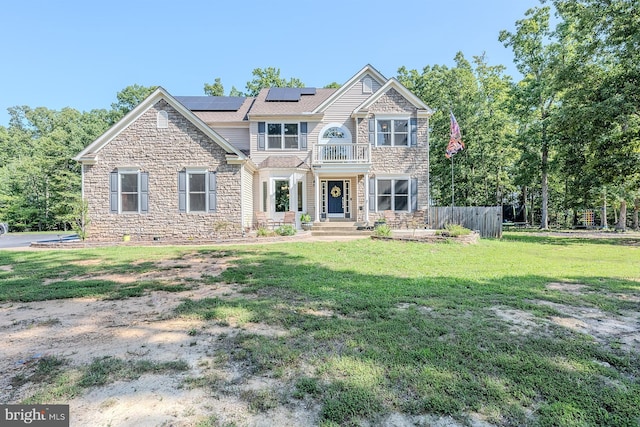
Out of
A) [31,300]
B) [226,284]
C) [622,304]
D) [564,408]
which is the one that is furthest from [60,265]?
[622,304]

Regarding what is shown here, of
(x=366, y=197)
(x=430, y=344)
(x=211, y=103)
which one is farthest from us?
(x=211, y=103)

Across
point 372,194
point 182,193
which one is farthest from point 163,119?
point 372,194

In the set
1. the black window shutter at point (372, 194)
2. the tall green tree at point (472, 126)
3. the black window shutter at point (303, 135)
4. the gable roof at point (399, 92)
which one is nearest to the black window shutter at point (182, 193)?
the black window shutter at point (303, 135)

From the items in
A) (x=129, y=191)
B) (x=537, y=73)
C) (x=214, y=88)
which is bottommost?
(x=129, y=191)

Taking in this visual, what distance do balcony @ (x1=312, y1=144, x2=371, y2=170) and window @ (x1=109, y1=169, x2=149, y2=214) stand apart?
314 inches

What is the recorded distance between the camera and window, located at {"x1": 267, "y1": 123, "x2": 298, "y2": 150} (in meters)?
17.6

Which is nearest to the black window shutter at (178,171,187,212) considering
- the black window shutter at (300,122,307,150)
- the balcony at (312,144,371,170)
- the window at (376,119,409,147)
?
the balcony at (312,144,371,170)

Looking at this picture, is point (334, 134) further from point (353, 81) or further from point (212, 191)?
point (212, 191)

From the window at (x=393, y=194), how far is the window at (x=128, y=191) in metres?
11.4

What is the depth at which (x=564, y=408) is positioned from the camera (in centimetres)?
219

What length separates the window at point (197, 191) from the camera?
45.8 ft

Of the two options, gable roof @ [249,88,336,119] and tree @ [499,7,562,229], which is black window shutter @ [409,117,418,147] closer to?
gable roof @ [249,88,336,119]

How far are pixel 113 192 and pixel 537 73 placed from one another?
91.3 ft

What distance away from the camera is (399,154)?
17125 mm
